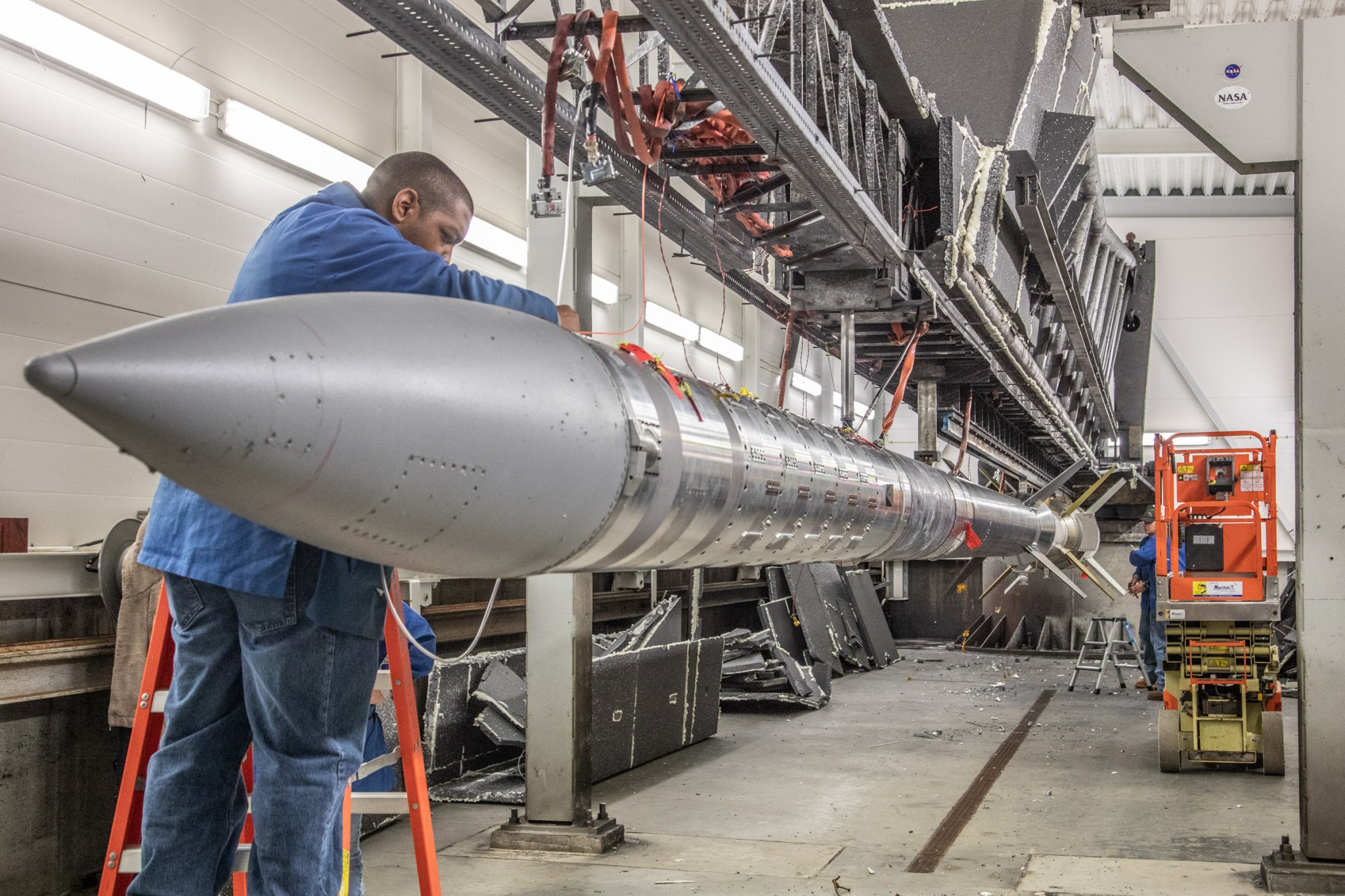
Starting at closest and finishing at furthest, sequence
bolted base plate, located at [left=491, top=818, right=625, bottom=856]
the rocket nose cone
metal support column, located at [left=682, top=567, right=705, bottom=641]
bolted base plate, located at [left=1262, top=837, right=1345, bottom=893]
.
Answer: the rocket nose cone, bolted base plate, located at [left=1262, top=837, right=1345, bottom=893], bolted base plate, located at [left=491, top=818, right=625, bottom=856], metal support column, located at [left=682, top=567, right=705, bottom=641]

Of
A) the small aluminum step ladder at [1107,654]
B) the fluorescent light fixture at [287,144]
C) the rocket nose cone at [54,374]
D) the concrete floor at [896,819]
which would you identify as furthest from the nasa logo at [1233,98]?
the small aluminum step ladder at [1107,654]

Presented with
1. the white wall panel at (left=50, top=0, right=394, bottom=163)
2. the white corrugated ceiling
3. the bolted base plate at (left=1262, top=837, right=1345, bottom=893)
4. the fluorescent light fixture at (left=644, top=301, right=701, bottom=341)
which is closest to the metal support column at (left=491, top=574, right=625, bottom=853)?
the bolted base plate at (left=1262, top=837, right=1345, bottom=893)

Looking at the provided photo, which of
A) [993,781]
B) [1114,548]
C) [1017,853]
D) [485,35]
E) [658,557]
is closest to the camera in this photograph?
[658,557]

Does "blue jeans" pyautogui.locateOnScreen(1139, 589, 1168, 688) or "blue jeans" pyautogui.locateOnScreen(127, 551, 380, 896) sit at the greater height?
"blue jeans" pyautogui.locateOnScreen(127, 551, 380, 896)

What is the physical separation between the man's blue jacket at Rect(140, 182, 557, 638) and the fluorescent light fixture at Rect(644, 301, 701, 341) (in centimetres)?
906

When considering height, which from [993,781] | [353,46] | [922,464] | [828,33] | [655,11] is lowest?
[993,781]

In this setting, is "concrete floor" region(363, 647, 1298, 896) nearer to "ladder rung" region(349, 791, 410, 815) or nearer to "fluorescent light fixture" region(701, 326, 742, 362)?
"ladder rung" region(349, 791, 410, 815)

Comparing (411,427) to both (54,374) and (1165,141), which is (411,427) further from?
(1165,141)

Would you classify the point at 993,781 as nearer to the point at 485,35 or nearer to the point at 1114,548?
the point at 485,35

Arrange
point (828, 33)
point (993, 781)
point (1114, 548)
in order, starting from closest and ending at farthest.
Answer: point (828, 33), point (993, 781), point (1114, 548)

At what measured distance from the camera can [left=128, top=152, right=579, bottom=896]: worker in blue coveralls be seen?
1.96 metres

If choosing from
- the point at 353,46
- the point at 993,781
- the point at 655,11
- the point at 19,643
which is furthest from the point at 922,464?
the point at 353,46

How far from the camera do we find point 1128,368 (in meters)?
13.2

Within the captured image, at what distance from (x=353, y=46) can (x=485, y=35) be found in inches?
185
